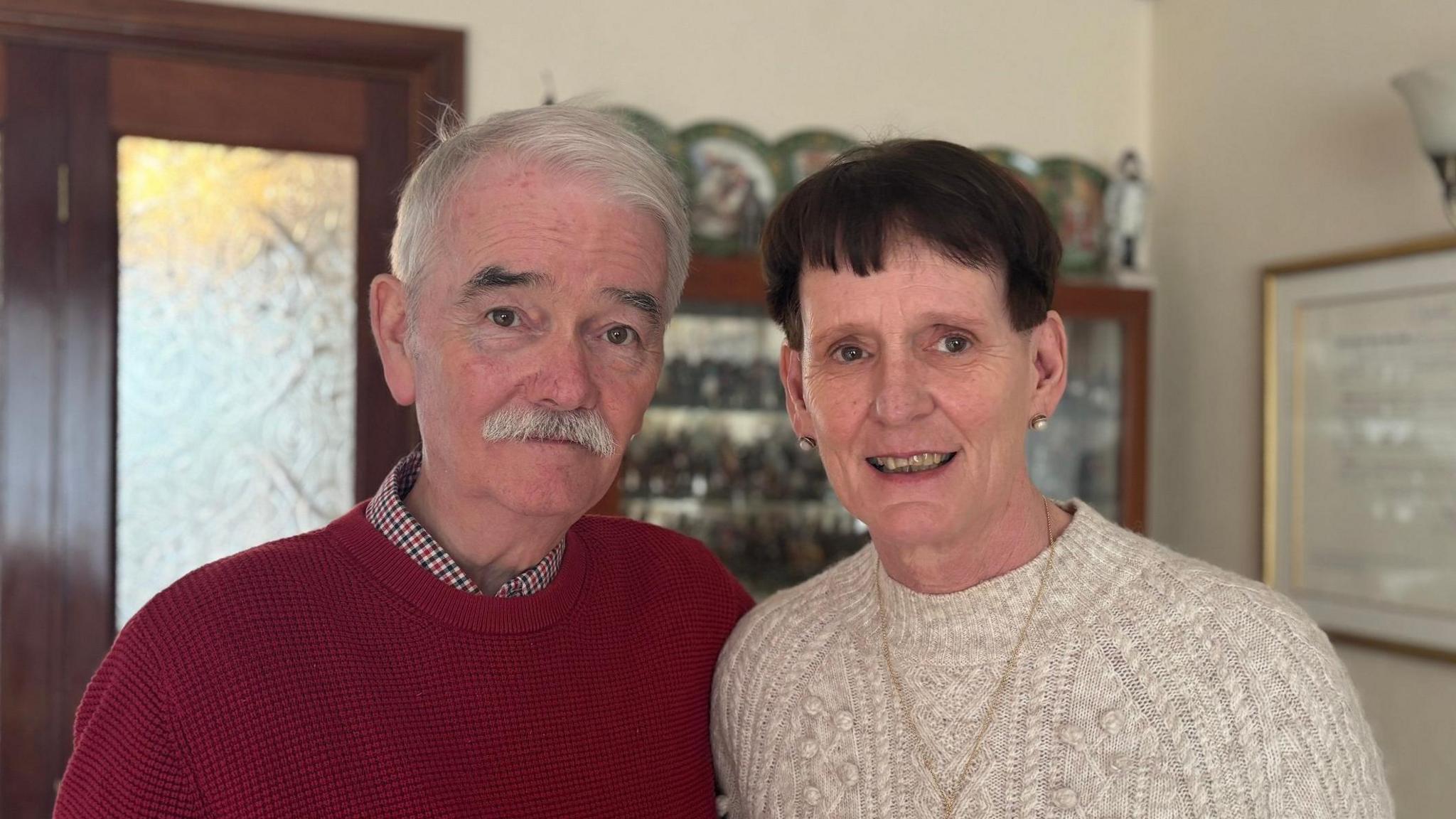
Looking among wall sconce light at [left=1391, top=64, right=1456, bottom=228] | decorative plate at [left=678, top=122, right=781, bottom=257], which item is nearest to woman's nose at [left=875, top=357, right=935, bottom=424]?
wall sconce light at [left=1391, top=64, right=1456, bottom=228]

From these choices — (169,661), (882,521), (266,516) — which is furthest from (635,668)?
(266,516)

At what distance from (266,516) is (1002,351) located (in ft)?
8.05

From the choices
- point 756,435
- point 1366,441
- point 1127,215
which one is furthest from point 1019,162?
point 1366,441

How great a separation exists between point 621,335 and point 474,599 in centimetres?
36

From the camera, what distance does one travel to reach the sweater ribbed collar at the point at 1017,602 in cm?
138

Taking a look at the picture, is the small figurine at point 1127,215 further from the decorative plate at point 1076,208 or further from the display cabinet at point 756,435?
the display cabinet at point 756,435

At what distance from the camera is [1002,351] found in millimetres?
1348

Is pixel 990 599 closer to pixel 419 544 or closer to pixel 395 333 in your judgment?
pixel 419 544

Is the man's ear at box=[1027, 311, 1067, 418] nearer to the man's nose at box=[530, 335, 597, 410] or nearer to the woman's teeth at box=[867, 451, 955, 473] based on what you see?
the woman's teeth at box=[867, 451, 955, 473]

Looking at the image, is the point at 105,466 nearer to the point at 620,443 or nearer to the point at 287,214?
the point at 287,214

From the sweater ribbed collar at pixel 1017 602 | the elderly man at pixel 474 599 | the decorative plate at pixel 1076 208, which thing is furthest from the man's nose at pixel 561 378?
the decorative plate at pixel 1076 208

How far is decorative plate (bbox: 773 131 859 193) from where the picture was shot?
11.8ft

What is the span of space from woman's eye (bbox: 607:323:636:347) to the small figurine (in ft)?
8.80

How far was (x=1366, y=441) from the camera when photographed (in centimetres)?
310
